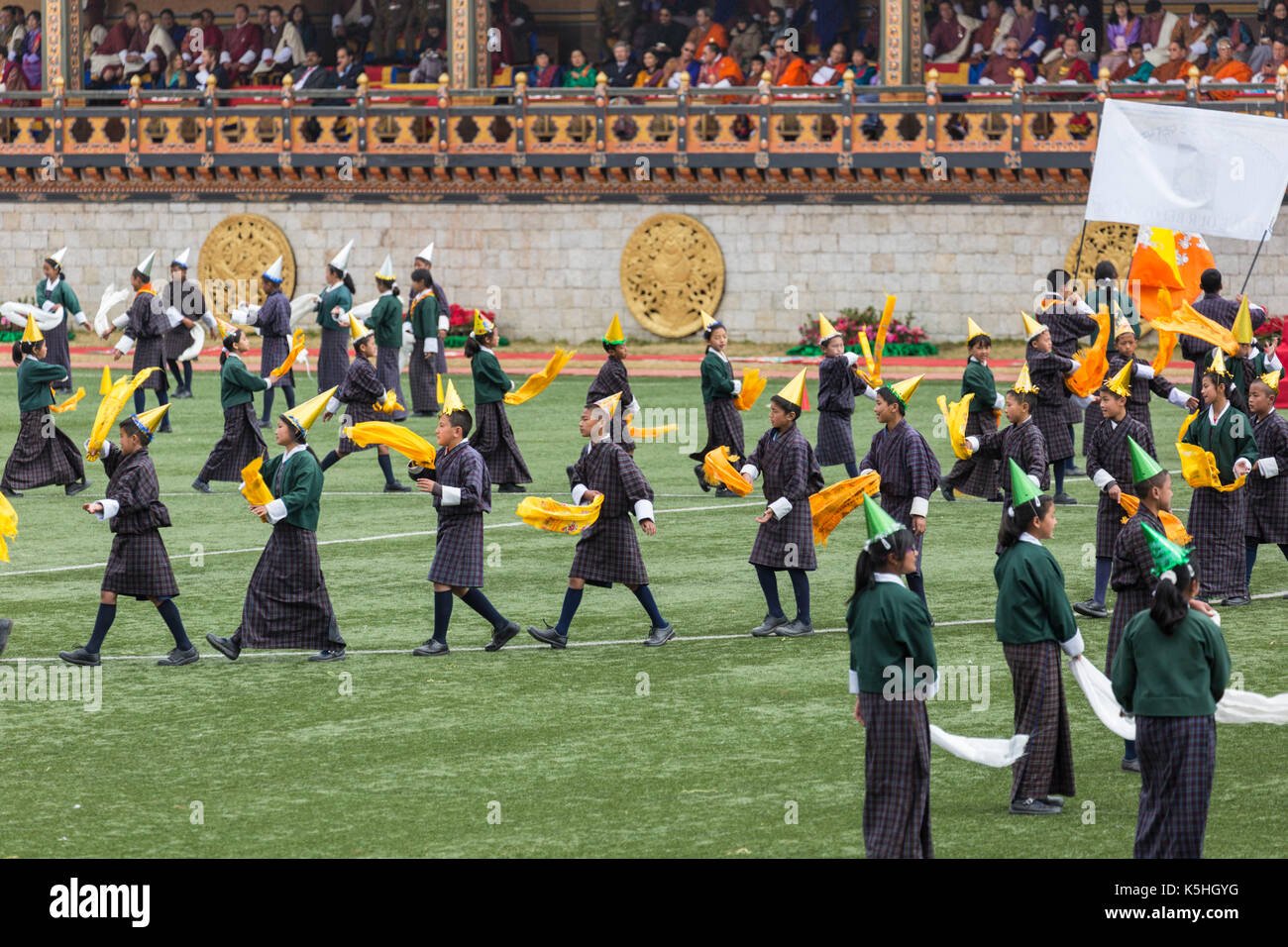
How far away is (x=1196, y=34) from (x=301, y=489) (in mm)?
21943

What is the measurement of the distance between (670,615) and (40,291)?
1465 centimetres

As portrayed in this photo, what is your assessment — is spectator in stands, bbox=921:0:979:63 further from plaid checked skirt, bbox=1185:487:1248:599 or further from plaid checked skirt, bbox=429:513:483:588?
plaid checked skirt, bbox=429:513:483:588

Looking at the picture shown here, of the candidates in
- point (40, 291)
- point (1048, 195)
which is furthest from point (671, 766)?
point (1048, 195)

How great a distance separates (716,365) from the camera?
58.6ft

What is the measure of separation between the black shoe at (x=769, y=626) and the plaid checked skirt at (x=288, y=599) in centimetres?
272

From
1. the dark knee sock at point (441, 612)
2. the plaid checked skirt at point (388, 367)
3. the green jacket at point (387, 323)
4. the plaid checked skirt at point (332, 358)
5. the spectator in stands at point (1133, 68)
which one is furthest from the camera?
the spectator in stands at point (1133, 68)

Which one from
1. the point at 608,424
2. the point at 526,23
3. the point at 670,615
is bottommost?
the point at 670,615

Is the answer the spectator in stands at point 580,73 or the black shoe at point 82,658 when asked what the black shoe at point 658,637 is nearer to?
the black shoe at point 82,658

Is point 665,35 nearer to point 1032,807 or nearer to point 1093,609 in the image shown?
point 1093,609

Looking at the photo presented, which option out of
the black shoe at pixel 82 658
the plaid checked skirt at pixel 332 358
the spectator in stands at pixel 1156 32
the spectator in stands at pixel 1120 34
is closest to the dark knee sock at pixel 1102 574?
the black shoe at pixel 82 658

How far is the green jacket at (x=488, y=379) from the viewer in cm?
1745

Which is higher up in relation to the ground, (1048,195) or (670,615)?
(1048,195)

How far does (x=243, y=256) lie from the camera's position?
1318 inches
